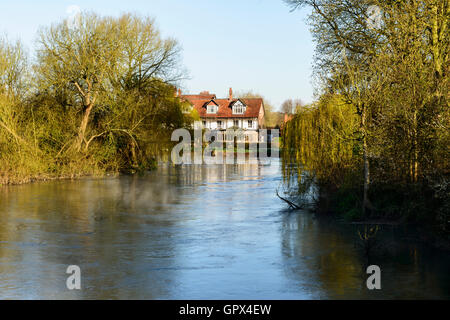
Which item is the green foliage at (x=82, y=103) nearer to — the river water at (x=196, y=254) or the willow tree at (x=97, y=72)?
the willow tree at (x=97, y=72)

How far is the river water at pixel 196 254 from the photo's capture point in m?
9.12

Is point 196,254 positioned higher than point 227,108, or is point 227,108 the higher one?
point 227,108

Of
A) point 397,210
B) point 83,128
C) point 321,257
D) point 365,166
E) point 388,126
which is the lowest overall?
point 321,257

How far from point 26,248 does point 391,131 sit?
920 cm

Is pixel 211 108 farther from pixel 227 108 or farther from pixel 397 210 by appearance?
pixel 397 210

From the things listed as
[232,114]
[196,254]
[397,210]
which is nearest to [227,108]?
[232,114]

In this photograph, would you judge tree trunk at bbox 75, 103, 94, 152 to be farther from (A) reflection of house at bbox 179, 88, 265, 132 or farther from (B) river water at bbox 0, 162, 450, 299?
(A) reflection of house at bbox 179, 88, 265, 132

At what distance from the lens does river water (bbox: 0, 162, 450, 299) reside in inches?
359

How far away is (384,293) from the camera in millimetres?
8938

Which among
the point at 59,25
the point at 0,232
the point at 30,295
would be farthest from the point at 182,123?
the point at 30,295

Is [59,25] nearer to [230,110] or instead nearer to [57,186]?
[57,186]

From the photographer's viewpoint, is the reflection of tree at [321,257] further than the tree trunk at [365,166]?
No

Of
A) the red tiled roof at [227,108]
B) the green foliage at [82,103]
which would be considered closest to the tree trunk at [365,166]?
the green foliage at [82,103]

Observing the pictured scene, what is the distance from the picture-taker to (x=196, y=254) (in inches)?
467
